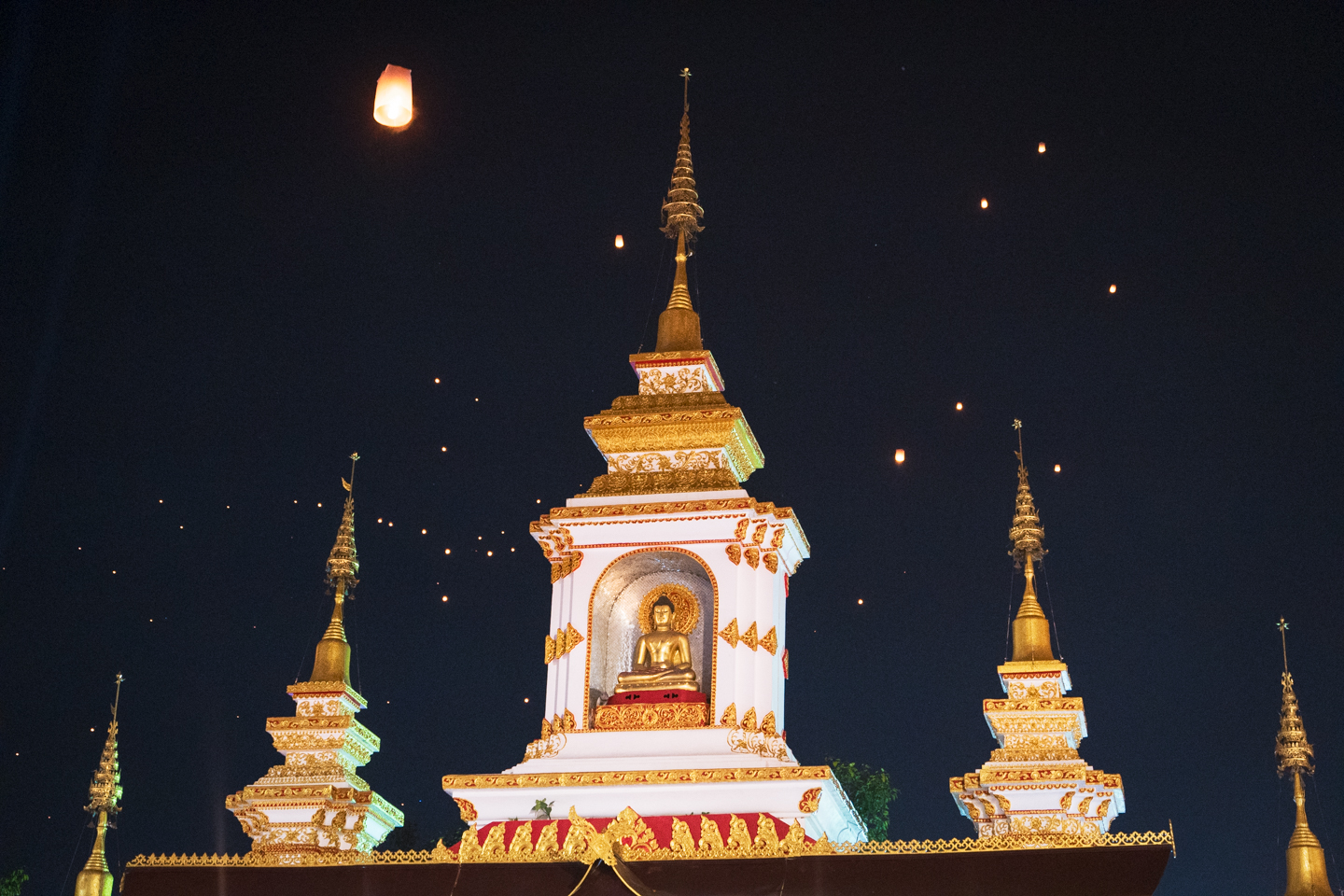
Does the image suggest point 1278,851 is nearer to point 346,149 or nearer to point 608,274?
point 608,274

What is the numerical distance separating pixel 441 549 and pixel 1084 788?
19.3 metres

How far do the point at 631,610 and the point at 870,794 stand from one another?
9.53 m

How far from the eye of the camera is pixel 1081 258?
35344 mm

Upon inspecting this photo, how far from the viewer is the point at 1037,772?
21.3 metres

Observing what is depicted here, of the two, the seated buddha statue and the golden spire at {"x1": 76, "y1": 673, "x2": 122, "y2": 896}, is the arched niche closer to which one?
the seated buddha statue

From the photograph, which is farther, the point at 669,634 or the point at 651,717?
the point at 669,634

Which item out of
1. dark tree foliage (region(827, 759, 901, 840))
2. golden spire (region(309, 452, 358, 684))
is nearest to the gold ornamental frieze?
golden spire (region(309, 452, 358, 684))

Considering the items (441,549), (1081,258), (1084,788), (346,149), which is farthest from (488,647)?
(1084,788)

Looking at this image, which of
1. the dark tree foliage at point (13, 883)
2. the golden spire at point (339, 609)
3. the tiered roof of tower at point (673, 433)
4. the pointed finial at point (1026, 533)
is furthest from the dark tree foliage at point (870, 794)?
the dark tree foliage at point (13, 883)

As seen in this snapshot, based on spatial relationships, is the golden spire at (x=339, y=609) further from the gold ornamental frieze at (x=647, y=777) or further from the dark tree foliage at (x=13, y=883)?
the dark tree foliage at (x=13, y=883)

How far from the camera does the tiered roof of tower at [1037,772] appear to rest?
2128cm

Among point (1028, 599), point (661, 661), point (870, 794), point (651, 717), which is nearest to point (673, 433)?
point (661, 661)

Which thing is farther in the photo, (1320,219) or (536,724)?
(536,724)

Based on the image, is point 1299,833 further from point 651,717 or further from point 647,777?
point 647,777
